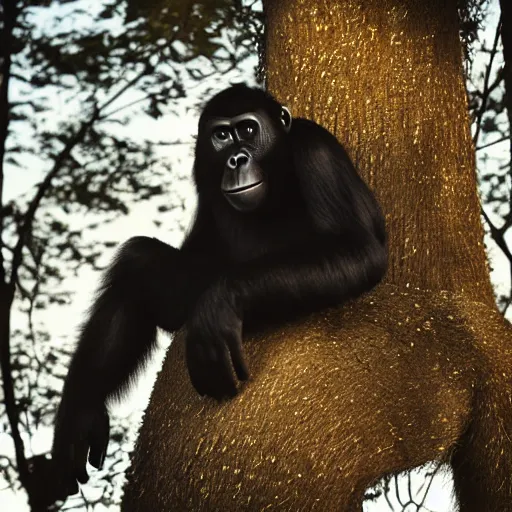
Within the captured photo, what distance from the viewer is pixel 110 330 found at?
327 cm

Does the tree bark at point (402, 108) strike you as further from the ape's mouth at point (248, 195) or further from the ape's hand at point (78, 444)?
the ape's hand at point (78, 444)

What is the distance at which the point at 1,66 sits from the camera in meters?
5.93

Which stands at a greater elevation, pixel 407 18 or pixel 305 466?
pixel 407 18

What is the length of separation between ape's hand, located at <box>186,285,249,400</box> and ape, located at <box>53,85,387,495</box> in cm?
1

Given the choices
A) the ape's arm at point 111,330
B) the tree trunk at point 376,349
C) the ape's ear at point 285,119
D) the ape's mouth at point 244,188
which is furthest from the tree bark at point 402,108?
the ape's arm at point 111,330

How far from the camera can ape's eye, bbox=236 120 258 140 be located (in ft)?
10.9

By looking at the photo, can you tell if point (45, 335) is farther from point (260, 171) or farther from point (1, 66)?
point (260, 171)

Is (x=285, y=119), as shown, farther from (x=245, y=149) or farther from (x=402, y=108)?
(x=402, y=108)

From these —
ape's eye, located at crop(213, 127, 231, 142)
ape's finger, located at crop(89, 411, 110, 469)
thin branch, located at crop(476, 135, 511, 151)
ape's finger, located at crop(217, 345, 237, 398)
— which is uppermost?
thin branch, located at crop(476, 135, 511, 151)

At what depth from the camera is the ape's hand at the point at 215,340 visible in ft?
8.96

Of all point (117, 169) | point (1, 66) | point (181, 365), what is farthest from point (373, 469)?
point (1, 66)

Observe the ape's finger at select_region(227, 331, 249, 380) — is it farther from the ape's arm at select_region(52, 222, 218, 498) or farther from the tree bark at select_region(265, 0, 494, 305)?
the tree bark at select_region(265, 0, 494, 305)

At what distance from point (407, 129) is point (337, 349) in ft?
4.02

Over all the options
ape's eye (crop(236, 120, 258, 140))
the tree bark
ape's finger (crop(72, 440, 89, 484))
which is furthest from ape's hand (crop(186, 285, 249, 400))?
the tree bark
